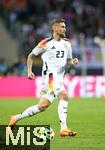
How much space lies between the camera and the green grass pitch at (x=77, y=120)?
12.3 meters

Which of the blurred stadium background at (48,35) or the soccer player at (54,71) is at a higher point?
the blurred stadium background at (48,35)

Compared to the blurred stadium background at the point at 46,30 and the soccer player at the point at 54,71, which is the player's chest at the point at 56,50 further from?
the blurred stadium background at the point at 46,30

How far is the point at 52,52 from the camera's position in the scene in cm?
1378

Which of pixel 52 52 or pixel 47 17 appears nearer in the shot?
pixel 52 52

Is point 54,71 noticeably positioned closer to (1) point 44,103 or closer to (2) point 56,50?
(2) point 56,50

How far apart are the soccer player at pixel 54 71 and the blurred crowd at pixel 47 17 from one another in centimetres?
1768
